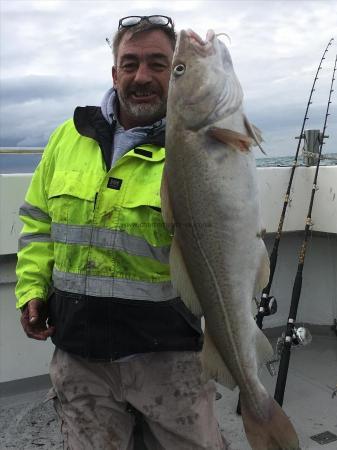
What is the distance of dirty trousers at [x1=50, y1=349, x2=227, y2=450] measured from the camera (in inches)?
91.4

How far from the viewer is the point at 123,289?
2.29 metres

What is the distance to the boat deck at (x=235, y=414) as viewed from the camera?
3.64 m

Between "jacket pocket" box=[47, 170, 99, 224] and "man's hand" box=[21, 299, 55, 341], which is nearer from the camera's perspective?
"jacket pocket" box=[47, 170, 99, 224]

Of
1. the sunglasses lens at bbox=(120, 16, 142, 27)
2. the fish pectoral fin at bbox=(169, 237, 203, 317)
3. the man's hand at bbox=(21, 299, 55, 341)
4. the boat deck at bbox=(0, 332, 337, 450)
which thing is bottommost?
the boat deck at bbox=(0, 332, 337, 450)

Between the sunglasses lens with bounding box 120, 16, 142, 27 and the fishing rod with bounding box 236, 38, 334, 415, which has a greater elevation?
the sunglasses lens with bounding box 120, 16, 142, 27

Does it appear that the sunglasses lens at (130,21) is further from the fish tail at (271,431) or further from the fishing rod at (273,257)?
the fishing rod at (273,257)

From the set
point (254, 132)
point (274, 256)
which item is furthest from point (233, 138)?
point (274, 256)

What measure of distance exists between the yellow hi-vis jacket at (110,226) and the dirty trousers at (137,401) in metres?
0.33

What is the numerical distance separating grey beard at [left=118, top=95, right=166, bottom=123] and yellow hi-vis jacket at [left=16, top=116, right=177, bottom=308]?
150mm

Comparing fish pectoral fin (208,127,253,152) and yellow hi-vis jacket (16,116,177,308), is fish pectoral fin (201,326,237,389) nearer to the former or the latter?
yellow hi-vis jacket (16,116,177,308)

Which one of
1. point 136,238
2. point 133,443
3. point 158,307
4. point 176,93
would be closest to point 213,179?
point 176,93

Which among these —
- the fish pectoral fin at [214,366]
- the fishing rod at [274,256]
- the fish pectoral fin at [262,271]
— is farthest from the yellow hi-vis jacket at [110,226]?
the fishing rod at [274,256]

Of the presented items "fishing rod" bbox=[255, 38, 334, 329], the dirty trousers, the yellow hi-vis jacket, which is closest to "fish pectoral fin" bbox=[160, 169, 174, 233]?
the yellow hi-vis jacket

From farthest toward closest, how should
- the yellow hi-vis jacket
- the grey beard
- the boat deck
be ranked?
1. the boat deck
2. the grey beard
3. the yellow hi-vis jacket
